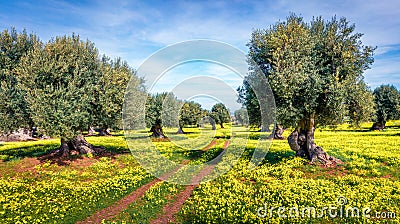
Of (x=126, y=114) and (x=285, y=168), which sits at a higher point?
(x=126, y=114)

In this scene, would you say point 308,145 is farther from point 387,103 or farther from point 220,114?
point 220,114

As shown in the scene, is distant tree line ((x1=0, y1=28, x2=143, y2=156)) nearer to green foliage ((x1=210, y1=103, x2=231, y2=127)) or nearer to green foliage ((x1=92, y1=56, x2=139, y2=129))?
green foliage ((x1=92, y1=56, x2=139, y2=129))

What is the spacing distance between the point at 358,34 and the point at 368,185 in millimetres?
14327

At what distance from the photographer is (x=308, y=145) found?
26031 mm

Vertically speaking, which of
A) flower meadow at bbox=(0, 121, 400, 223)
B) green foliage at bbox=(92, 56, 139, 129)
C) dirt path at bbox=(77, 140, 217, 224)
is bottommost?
dirt path at bbox=(77, 140, 217, 224)

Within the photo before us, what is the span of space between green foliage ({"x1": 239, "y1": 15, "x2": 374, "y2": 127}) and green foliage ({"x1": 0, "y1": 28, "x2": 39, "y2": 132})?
80.0ft

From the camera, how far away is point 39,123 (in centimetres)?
2456

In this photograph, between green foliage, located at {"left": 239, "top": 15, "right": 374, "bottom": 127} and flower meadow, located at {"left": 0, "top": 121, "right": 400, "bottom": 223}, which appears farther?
green foliage, located at {"left": 239, "top": 15, "right": 374, "bottom": 127}

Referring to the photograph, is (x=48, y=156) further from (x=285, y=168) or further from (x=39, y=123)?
(x=285, y=168)

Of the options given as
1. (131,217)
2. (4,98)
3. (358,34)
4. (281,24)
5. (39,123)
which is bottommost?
(131,217)

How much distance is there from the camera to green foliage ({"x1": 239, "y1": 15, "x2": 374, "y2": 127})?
22.9 meters

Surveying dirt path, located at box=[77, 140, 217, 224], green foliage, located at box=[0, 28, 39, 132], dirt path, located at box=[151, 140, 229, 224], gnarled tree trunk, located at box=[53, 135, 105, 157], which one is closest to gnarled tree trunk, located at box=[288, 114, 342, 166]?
dirt path, located at box=[151, 140, 229, 224]

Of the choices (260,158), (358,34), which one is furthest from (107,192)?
(358,34)

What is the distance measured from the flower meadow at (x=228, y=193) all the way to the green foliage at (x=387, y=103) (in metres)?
53.4
